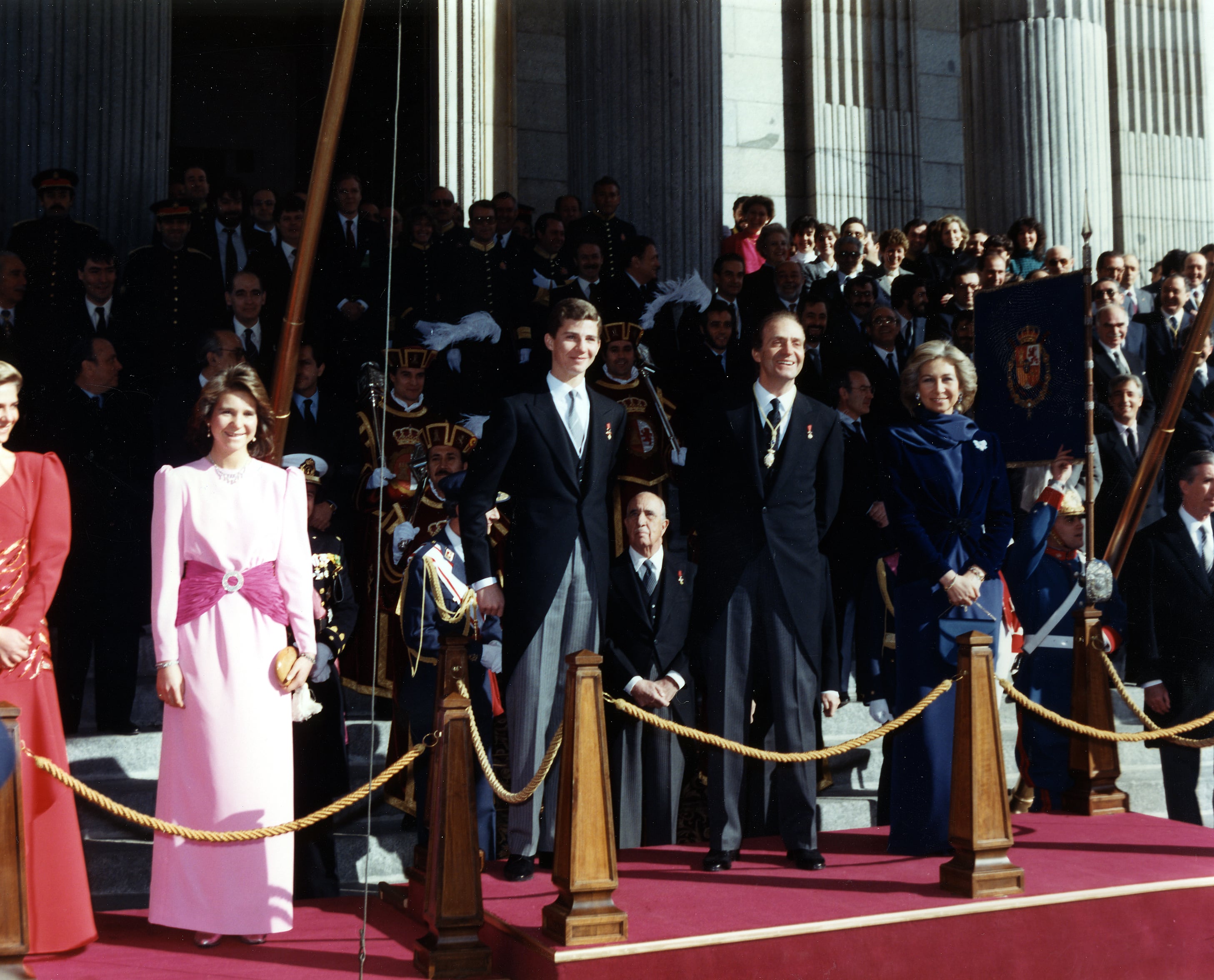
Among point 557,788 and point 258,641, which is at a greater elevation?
point 258,641

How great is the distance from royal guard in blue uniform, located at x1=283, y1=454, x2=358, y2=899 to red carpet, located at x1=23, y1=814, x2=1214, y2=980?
41 centimetres

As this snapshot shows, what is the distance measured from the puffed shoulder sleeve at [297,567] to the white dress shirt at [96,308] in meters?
3.89

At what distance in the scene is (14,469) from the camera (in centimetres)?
425

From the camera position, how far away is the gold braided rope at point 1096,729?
5.01 metres

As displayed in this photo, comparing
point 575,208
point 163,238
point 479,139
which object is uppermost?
point 479,139

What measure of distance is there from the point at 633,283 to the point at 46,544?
18.7 ft

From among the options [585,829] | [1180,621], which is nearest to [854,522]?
[1180,621]

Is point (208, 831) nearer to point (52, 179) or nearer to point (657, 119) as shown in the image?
point (52, 179)

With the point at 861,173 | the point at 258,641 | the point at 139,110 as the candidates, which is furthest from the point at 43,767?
the point at 861,173

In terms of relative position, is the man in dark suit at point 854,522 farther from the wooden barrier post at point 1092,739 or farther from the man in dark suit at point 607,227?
the man in dark suit at point 607,227

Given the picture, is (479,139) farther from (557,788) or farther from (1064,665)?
(557,788)

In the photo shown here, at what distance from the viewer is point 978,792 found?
4602 millimetres

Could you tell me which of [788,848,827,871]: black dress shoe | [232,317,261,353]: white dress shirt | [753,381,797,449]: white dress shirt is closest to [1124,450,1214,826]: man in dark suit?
[788,848,827,871]: black dress shoe

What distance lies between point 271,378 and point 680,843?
13.3ft
